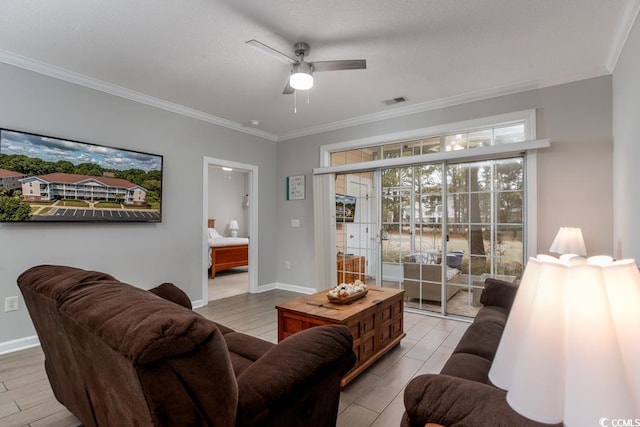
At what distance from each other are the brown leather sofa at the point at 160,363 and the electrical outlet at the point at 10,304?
176 centimetres

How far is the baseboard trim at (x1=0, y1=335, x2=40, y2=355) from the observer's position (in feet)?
Answer: 9.37

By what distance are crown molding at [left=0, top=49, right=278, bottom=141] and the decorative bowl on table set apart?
310cm

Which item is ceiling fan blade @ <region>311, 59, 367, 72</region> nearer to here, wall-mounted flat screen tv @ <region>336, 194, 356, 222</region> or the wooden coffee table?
the wooden coffee table

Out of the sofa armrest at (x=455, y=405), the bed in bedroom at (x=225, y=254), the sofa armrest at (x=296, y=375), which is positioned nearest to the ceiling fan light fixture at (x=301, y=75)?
the sofa armrest at (x=296, y=375)

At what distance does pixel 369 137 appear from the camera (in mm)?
4547

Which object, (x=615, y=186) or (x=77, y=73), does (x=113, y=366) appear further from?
(x=615, y=186)

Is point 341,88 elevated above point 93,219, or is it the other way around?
point 341,88

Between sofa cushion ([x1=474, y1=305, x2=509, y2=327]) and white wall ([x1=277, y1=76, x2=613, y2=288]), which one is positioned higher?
white wall ([x1=277, y1=76, x2=613, y2=288])

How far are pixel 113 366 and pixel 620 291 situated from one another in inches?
50.0

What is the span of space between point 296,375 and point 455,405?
58cm

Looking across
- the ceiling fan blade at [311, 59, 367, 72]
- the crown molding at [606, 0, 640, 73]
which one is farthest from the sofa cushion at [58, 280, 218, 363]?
the crown molding at [606, 0, 640, 73]

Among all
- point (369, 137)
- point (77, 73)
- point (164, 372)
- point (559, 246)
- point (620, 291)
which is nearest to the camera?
point (620, 291)

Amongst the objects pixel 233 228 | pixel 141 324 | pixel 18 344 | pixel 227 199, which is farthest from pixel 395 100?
pixel 227 199

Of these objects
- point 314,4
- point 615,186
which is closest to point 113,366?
point 314,4
